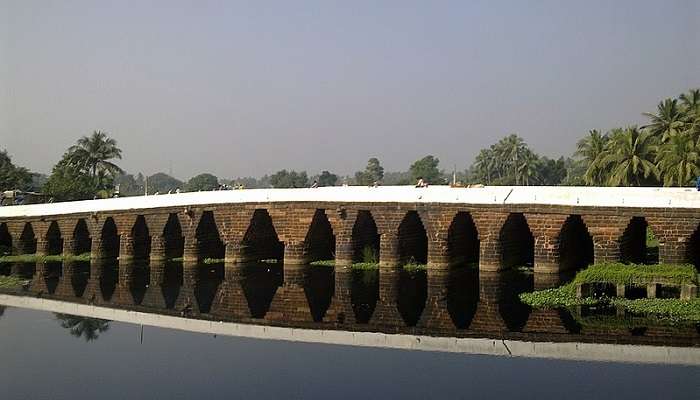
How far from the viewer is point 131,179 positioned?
529ft

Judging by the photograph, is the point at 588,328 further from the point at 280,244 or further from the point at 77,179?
the point at 77,179

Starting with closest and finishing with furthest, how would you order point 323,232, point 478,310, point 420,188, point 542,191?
point 478,310 < point 542,191 < point 420,188 < point 323,232

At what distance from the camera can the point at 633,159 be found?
143 feet

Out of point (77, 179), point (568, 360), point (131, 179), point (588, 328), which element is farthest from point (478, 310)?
point (131, 179)

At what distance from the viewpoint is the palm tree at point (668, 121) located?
43750mm

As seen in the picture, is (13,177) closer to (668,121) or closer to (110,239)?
(110,239)

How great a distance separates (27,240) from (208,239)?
9739 mm

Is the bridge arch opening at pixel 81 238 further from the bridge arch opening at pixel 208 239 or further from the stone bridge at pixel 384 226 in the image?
the bridge arch opening at pixel 208 239

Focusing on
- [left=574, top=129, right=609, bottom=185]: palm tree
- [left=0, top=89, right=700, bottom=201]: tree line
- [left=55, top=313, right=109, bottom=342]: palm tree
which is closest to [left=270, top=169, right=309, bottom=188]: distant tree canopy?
[left=0, top=89, right=700, bottom=201]: tree line

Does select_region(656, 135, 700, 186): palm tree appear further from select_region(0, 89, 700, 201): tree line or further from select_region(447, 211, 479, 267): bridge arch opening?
select_region(447, 211, 479, 267): bridge arch opening

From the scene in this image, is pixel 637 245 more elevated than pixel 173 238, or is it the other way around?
pixel 637 245

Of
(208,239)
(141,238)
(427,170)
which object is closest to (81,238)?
(141,238)

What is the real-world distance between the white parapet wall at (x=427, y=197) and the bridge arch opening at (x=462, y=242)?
125 cm

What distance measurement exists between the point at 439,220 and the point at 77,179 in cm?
3967
